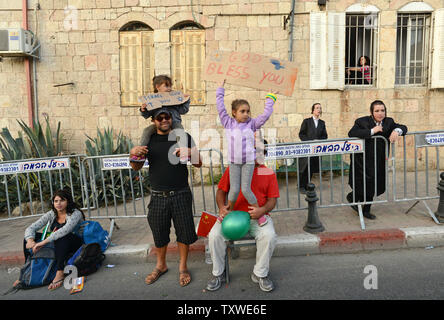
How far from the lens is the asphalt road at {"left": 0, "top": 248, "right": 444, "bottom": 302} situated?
9.68 ft

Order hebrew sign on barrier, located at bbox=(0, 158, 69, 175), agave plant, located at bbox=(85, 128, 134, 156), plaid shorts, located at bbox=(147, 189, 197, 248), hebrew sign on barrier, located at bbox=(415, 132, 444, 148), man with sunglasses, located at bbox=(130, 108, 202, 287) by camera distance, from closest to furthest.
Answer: man with sunglasses, located at bbox=(130, 108, 202, 287) → plaid shorts, located at bbox=(147, 189, 197, 248) → hebrew sign on barrier, located at bbox=(415, 132, 444, 148) → hebrew sign on barrier, located at bbox=(0, 158, 69, 175) → agave plant, located at bbox=(85, 128, 134, 156)

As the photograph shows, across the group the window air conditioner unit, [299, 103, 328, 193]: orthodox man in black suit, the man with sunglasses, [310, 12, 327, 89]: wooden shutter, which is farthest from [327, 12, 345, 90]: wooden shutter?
the window air conditioner unit

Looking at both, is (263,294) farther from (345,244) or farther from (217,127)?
(217,127)

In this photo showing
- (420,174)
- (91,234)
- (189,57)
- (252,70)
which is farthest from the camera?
(189,57)

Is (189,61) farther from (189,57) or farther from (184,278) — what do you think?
(184,278)

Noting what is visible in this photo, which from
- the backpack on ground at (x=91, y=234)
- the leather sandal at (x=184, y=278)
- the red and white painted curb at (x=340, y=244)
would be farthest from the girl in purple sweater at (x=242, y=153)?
the backpack on ground at (x=91, y=234)

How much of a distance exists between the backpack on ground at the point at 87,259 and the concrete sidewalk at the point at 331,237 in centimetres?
26

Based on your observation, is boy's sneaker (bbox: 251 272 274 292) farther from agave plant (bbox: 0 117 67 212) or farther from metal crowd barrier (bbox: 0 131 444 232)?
agave plant (bbox: 0 117 67 212)

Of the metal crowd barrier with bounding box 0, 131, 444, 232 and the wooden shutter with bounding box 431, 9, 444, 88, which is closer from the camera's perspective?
the metal crowd barrier with bounding box 0, 131, 444, 232

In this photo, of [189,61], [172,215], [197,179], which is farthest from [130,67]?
[172,215]

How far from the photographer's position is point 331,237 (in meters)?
3.98

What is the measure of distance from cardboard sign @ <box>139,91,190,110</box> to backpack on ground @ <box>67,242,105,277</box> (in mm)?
1911

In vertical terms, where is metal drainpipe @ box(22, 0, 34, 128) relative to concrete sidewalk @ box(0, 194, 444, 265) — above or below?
above

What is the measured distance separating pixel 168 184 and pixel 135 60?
20.0ft
